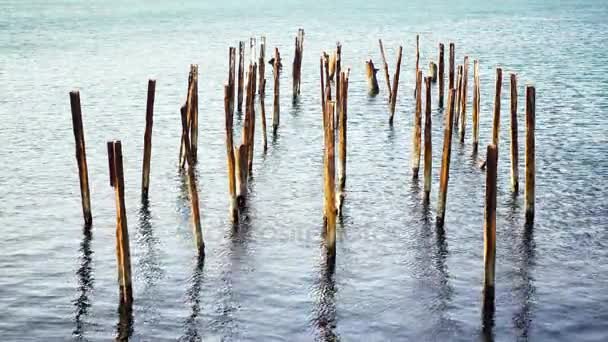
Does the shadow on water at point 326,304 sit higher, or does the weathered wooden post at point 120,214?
the weathered wooden post at point 120,214

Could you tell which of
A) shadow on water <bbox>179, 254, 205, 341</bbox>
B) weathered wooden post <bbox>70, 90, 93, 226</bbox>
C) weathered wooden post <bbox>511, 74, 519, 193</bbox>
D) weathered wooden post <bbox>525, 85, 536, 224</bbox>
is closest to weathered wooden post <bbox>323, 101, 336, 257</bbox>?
shadow on water <bbox>179, 254, 205, 341</bbox>

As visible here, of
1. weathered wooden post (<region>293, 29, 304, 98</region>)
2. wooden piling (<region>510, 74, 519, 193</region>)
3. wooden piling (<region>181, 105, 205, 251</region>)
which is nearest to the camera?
wooden piling (<region>181, 105, 205, 251</region>)

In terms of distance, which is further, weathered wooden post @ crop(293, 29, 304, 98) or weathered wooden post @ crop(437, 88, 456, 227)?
weathered wooden post @ crop(293, 29, 304, 98)

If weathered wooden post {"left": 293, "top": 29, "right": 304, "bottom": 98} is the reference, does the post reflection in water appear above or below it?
below

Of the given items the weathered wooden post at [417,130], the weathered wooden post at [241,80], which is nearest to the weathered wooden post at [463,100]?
the weathered wooden post at [417,130]

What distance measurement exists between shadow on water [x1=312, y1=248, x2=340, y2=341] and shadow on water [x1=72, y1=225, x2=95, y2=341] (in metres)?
4.41

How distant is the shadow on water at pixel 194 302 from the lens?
16797 millimetres

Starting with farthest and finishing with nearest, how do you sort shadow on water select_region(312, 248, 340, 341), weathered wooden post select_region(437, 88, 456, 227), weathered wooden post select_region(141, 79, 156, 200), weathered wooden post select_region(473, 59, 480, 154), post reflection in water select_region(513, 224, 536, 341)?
weathered wooden post select_region(473, 59, 480, 154), weathered wooden post select_region(141, 79, 156, 200), weathered wooden post select_region(437, 88, 456, 227), post reflection in water select_region(513, 224, 536, 341), shadow on water select_region(312, 248, 340, 341)

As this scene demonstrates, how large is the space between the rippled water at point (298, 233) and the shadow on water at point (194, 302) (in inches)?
1.9

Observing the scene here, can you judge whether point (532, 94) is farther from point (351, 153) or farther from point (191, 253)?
point (351, 153)

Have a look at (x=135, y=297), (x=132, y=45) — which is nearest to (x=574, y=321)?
(x=135, y=297)

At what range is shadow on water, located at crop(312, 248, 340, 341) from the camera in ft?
55.5

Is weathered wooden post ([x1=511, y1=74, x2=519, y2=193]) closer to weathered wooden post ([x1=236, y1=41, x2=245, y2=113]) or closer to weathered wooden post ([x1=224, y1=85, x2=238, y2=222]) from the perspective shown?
weathered wooden post ([x1=224, y1=85, x2=238, y2=222])

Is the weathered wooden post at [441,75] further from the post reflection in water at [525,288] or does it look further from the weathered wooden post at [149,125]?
the weathered wooden post at [149,125]
